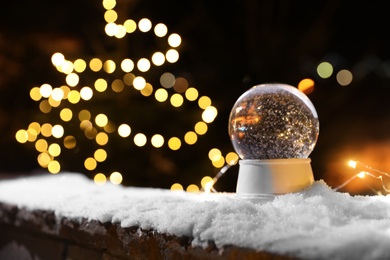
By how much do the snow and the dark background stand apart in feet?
7.14

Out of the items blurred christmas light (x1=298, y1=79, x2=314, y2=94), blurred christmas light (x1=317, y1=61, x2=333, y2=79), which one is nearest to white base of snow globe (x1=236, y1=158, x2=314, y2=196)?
blurred christmas light (x1=298, y1=79, x2=314, y2=94)

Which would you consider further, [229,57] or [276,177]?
[229,57]

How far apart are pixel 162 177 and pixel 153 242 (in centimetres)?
296

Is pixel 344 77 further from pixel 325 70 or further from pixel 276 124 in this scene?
pixel 276 124

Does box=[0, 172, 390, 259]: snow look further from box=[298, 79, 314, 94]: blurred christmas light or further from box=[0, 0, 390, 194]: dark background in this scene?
box=[298, 79, 314, 94]: blurred christmas light

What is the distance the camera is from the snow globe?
1.19 metres

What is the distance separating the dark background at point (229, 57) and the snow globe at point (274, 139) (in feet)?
7.07

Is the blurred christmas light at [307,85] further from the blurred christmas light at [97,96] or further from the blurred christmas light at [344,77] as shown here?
the blurred christmas light at [97,96]

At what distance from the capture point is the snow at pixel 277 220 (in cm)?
71

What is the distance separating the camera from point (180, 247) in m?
0.96

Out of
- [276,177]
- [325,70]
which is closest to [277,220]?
[276,177]

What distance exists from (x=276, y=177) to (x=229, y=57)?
2.82m

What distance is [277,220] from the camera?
91cm

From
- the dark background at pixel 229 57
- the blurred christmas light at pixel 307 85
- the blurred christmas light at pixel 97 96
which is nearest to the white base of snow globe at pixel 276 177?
the blurred christmas light at pixel 97 96
